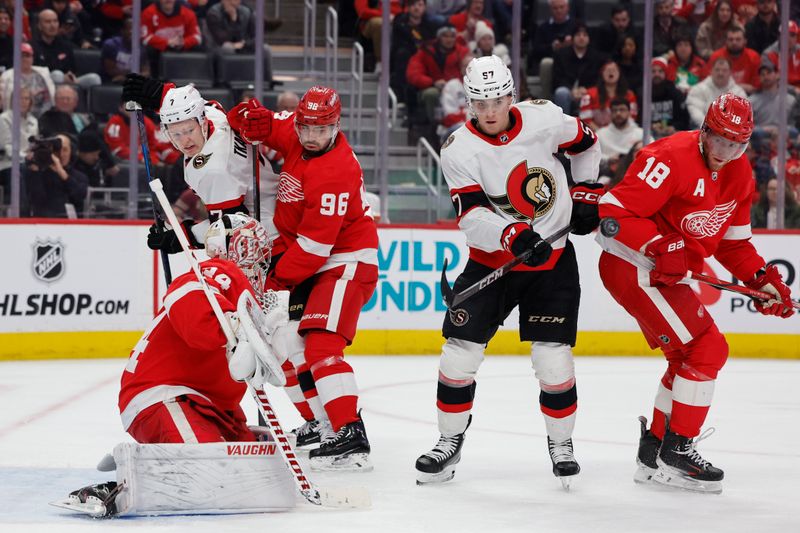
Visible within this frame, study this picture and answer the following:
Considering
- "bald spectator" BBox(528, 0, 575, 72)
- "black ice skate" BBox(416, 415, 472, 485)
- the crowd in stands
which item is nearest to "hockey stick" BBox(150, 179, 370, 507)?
"black ice skate" BBox(416, 415, 472, 485)

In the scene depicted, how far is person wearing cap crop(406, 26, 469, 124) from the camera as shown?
7.89m

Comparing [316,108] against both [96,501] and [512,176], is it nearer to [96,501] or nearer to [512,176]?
[512,176]

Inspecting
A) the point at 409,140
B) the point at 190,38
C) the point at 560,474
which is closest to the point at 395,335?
the point at 409,140

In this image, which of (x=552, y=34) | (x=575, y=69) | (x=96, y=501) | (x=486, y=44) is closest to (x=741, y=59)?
(x=575, y=69)

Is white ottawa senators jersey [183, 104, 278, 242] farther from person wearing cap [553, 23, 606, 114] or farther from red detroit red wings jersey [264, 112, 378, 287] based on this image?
person wearing cap [553, 23, 606, 114]

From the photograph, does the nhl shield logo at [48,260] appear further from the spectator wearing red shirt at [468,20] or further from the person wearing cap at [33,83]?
the spectator wearing red shirt at [468,20]

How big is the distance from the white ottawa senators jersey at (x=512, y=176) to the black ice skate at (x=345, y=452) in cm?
72

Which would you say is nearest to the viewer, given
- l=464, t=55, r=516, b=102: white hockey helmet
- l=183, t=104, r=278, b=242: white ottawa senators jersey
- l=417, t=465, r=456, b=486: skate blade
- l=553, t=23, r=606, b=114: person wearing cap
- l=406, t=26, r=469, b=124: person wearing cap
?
l=464, t=55, r=516, b=102: white hockey helmet

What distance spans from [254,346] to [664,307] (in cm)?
138

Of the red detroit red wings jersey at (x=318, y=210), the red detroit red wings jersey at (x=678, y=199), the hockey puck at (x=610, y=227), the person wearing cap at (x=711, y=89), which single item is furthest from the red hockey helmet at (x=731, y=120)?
the person wearing cap at (x=711, y=89)

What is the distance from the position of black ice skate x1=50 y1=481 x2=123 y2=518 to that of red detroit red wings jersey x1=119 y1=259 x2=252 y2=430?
0.21 meters

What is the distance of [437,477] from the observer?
381cm

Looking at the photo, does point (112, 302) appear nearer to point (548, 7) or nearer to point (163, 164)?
point (163, 164)

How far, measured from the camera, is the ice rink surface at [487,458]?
324 cm
